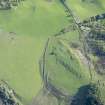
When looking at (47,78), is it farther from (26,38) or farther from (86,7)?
(86,7)

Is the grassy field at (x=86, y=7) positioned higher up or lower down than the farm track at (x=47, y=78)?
higher up

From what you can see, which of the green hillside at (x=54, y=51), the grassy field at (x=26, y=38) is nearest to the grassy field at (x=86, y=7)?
the green hillside at (x=54, y=51)

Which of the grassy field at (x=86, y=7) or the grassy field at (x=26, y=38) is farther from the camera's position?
the grassy field at (x=86, y=7)

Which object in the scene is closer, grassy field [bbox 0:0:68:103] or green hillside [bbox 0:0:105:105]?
green hillside [bbox 0:0:105:105]

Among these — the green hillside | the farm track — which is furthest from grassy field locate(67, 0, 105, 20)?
the farm track

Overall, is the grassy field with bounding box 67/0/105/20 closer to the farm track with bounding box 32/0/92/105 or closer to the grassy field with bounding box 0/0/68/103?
the farm track with bounding box 32/0/92/105

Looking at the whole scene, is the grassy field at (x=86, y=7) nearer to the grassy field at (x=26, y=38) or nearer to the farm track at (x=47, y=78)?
the farm track at (x=47, y=78)

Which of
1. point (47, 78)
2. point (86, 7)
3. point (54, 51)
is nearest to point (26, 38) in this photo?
point (54, 51)

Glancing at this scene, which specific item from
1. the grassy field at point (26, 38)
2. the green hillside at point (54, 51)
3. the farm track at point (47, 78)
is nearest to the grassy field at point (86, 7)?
the green hillside at point (54, 51)

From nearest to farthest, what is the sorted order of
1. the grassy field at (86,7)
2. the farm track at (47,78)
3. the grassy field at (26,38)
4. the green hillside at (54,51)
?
the farm track at (47,78) < the green hillside at (54,51) < the grassy field at (26,38) < the grassy field at (86,7)

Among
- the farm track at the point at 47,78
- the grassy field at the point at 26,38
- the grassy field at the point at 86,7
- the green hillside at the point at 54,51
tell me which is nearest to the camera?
the farm track at the point at 47,78
